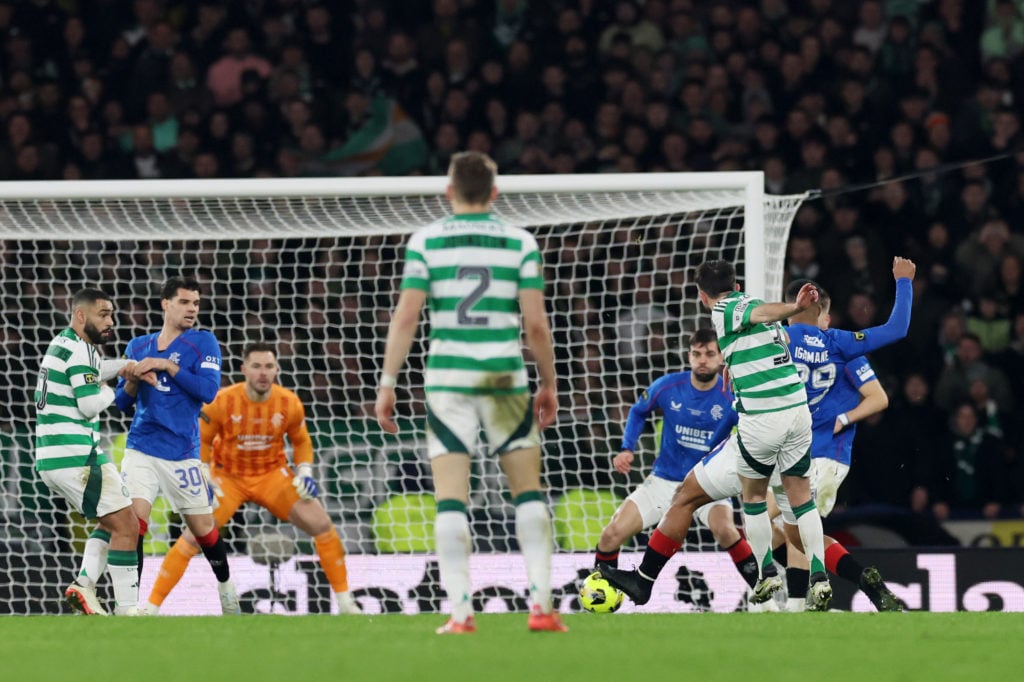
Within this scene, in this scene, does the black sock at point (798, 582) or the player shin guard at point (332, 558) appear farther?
the player shin guard at point (332, 558)

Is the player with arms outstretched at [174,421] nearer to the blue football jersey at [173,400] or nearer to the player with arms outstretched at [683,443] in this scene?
the blue football jersey at [173,400]

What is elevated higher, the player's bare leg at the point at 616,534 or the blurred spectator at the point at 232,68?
the blurred spectator at the point at 232,68

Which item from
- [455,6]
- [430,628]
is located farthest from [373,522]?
[455,6]

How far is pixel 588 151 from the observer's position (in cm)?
1321

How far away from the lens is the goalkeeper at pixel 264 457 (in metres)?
9.16

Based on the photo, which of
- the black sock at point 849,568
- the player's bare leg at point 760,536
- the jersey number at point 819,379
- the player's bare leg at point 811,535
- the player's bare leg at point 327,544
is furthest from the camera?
the player's bare leg at point 327,544

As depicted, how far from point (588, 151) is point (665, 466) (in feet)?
15.8

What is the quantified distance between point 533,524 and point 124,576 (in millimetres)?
3549

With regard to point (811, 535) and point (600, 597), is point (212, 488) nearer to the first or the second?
→ point (600, 597)

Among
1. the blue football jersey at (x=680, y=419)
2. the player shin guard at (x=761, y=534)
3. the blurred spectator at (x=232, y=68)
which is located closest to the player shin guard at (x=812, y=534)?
the player shin guard at (x=761, y=534)

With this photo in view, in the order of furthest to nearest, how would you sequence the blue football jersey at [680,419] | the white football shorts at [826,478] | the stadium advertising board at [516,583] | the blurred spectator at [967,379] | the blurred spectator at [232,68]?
the blurred spectator at [232,68]
the blurred spectator at [967,379]
the stadium advertising board at [516,583]
the blue football jersey at [680,419]
the white football shorts at [826,478]

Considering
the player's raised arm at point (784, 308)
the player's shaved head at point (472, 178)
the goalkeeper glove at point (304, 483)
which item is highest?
the player's shaved head at point (472, 178)

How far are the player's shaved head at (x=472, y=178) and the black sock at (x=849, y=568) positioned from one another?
3.43 metres

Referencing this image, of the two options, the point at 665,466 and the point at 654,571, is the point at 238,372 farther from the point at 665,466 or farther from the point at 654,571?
the point at 654,571
